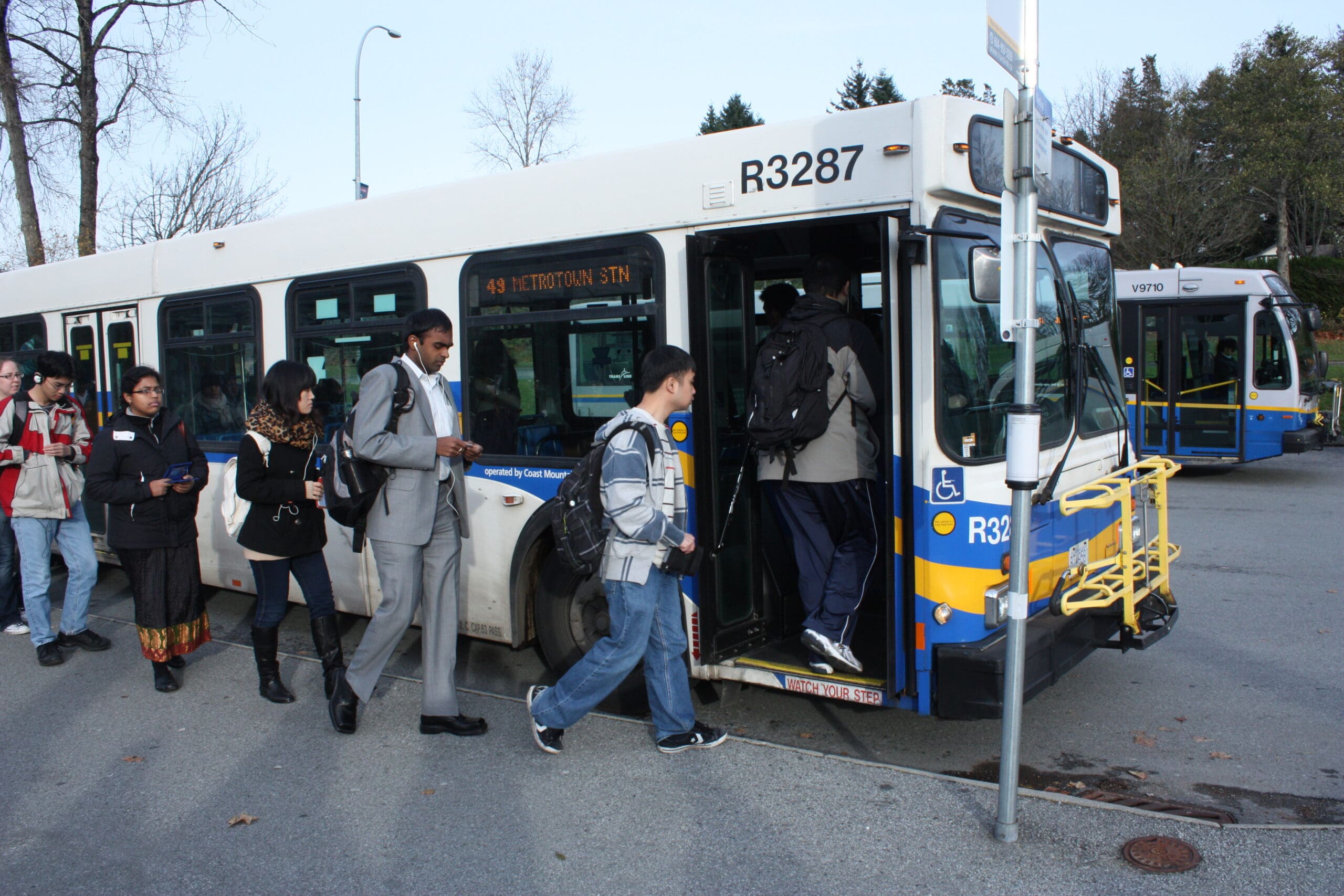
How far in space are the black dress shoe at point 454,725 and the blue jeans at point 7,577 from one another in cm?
337

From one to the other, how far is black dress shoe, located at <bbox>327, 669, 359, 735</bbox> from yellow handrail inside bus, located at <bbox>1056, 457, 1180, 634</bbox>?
318cm

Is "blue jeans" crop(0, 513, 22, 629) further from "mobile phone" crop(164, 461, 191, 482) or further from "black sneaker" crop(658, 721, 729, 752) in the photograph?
"black sneaker" crop(658, 721, 729, 752)

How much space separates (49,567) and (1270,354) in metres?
13.8

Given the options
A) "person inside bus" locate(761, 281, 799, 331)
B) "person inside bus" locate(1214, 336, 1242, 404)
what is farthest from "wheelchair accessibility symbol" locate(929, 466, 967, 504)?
"person inside bus" locate(1214, 336, 1242, 404)

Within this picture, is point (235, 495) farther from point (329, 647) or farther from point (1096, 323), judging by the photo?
point (1096, 323)

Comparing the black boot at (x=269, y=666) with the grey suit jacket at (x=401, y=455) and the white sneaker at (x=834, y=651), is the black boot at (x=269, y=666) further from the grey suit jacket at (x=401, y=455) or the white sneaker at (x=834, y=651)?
the white sneaker at (x=834, y=651)

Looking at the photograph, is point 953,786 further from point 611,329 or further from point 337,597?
point 337,597

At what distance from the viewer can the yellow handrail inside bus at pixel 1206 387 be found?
541 inches

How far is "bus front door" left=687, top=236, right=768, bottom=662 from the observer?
461 cm

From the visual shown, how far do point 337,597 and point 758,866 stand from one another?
12.6 ft

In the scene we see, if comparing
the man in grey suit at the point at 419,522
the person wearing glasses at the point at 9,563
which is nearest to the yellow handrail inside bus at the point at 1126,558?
the man in grey suit at the point at 419,522

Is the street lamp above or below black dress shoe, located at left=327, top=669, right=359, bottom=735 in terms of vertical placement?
above

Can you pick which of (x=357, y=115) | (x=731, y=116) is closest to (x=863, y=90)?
(x=731, y=116)

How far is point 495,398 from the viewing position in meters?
5.47
